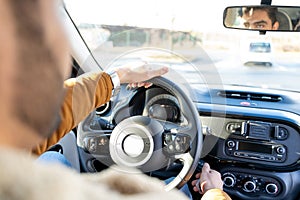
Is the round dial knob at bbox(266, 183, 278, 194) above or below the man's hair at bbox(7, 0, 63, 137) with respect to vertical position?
below

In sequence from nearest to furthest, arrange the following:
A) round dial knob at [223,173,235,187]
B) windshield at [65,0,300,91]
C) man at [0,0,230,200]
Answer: man at [0,0,230,200] < windshield at [65,0,300,91] < round dial knob at [223,173,235,187]

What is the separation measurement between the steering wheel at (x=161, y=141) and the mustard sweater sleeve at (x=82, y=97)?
15.9 inches

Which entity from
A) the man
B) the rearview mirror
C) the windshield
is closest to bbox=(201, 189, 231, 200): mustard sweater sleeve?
the windshield

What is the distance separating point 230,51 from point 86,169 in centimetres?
271

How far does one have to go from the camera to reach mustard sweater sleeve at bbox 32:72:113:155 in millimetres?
1725

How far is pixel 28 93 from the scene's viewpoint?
530 millimetres

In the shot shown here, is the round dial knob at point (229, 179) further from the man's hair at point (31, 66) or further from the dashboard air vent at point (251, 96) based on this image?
the man's hair at point (31, 66)

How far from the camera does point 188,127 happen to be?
2.45m

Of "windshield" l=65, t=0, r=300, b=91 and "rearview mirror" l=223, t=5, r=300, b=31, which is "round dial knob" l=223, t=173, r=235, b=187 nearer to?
"windshield" l=65, t=0, r=300, b=91

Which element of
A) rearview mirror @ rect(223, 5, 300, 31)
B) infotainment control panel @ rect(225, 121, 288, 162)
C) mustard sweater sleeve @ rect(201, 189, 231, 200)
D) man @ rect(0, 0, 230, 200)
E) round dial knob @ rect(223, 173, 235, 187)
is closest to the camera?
man @ rect(0, 0, 230, 200)

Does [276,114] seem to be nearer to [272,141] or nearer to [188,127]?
[272,141]

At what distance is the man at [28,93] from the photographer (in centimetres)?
52

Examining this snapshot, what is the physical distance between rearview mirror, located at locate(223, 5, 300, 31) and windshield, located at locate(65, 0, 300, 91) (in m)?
0.03

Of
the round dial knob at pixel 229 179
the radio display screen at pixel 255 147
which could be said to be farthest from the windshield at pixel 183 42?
the round dial knob at pixel 229 179
